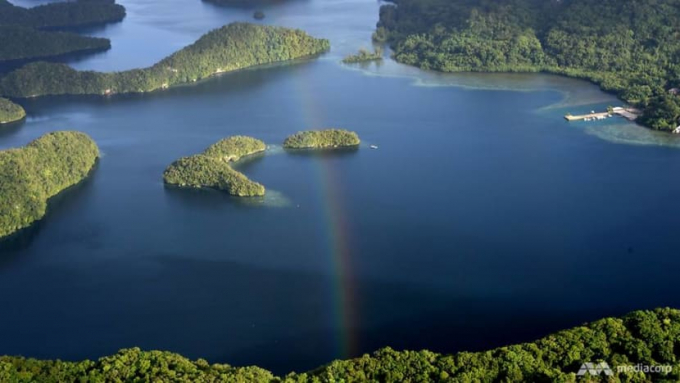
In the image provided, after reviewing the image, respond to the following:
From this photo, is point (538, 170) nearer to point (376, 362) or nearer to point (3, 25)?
point (376, 362)

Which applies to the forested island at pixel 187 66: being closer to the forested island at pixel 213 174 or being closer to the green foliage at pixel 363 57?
the green foliage at pixel 363 57

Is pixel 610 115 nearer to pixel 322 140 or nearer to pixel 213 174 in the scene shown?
pixel 322 140

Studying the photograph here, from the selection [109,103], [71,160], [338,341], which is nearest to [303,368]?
[338,341]

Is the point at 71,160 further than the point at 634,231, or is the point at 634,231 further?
the point at 71,160

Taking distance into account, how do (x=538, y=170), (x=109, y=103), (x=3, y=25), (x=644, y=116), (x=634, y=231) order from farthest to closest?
(x=3, y=25) → (x=109, y=103) → (x=644, y=116) → (x=538, y=170) → (x=634, y=231)

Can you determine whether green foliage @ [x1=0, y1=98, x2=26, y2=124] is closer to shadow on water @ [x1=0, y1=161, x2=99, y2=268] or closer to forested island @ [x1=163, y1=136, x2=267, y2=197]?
shadow on water @ [x1=0, y1=161, x2=99, y2=268]
